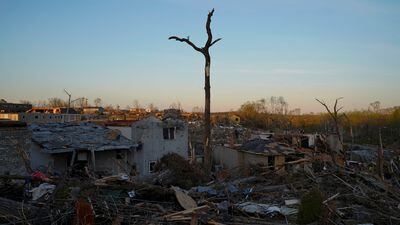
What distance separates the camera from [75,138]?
18109 mm

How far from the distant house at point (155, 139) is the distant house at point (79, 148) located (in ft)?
2.86

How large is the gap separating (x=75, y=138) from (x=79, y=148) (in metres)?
1.34

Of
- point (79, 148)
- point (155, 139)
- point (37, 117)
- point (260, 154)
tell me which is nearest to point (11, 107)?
point (37, 117)

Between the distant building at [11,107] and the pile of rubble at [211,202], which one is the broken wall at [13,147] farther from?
the distant building at [11,107]

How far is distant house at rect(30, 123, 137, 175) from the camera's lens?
16641mm

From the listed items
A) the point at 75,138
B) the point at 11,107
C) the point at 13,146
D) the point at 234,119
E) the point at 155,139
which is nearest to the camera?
A: the point at 13,146

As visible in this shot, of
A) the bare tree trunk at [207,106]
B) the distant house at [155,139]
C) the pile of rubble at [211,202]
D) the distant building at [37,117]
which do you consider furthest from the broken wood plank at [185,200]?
the distant building at [37,117]

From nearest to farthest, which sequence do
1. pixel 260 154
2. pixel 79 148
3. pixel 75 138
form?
pixel 79 148 < pixel 75 138 < pixel 260 154

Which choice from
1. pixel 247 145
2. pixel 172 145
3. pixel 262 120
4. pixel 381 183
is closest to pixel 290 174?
pixel 381 183

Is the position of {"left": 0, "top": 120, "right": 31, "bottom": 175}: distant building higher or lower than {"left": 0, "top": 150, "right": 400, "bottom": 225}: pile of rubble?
higher

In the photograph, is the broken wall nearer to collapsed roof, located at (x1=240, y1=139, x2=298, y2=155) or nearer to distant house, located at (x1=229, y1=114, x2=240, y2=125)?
collapsed roof, located at (x1=240, y1=139, x2=298, y2=155)

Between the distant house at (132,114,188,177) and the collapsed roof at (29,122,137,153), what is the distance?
4.67 ft

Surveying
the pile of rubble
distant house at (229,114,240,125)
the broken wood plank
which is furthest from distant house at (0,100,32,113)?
the broken wood plank

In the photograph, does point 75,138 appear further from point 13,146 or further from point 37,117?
point 37,117
